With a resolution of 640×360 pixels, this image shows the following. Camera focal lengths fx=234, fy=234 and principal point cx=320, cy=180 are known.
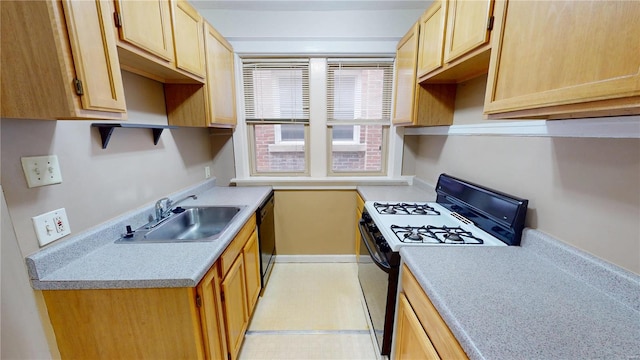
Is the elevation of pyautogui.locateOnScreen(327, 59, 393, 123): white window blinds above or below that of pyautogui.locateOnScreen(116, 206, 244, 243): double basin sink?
above

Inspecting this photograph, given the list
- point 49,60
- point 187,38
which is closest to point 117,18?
point 49,60

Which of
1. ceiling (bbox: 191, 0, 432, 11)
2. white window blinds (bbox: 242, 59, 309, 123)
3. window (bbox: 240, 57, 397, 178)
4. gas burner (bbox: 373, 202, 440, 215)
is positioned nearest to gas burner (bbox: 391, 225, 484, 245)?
gas burner (bbox: 373, 202, 440, 215)

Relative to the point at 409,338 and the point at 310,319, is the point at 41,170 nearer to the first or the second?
the point at 409,338

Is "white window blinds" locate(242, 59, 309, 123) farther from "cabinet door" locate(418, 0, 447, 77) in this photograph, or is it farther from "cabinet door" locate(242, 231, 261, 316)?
"cabinet door" locate(242, 231, 261, 316)

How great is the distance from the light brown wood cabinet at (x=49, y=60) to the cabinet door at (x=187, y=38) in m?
0.59

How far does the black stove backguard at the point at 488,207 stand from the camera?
114 centimetres

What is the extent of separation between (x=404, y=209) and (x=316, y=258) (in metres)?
1.34

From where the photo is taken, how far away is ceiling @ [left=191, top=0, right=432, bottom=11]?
2086 mm

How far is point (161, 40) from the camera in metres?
1.25

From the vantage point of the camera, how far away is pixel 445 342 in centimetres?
76

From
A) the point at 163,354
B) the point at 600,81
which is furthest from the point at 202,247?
the point at 600,81

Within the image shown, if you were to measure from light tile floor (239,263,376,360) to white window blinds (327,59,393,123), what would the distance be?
1676mm

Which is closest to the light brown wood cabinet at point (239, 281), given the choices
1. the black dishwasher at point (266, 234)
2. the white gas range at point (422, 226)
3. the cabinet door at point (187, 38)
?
the black dishwasher at point (266, 234)

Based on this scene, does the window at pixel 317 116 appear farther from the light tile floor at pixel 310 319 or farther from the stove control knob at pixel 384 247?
the stove control knob at pixel 384 247
